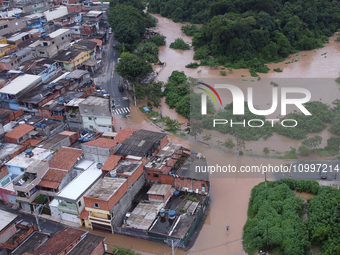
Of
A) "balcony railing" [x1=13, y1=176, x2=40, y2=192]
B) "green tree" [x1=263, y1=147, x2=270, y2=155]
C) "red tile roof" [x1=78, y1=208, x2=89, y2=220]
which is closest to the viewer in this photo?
"red tile roof" [x1=78, y1=208, x2=89, y2=220]

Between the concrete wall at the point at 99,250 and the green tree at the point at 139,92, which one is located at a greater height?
the green tree at the point at 139,92

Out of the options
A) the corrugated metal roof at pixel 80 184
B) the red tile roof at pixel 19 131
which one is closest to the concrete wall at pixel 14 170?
the red tile roof at pixel 19 131

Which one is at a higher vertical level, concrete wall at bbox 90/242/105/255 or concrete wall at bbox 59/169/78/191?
concrete wall at bbox 59/169/78/191

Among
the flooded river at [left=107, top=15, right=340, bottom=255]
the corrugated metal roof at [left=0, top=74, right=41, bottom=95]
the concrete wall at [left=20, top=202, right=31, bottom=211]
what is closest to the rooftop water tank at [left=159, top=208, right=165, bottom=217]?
the flooded river at [left=107, top=15, right=340, bottom=255]

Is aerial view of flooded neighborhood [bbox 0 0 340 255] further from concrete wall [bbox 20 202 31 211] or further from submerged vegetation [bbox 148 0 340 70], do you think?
submerged vegetation [bbox 148 0 340 70]

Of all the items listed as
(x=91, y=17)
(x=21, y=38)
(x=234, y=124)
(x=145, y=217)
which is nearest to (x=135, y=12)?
(x=91, y=17)

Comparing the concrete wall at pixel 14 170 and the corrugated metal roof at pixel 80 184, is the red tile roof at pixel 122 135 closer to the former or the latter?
the corrugated metal roof at pixel 80 184
